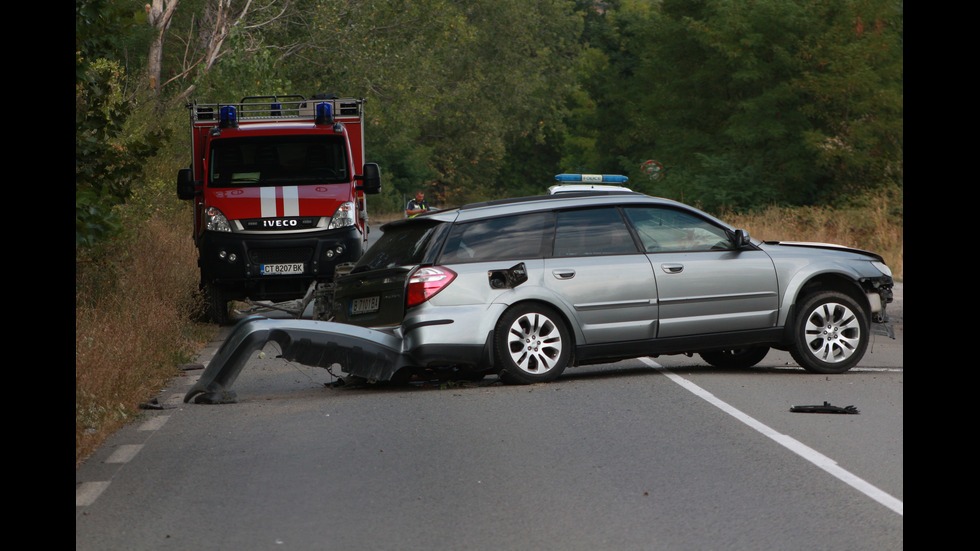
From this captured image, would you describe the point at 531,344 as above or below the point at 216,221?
below

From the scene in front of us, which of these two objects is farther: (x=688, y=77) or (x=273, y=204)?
(x=688, y=77)

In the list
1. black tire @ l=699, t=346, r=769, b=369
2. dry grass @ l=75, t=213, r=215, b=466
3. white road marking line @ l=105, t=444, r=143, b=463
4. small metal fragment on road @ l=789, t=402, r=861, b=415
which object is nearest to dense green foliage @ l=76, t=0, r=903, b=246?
dry grass @ l=75, t=213, r=215, b=466

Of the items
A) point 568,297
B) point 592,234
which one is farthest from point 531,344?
point 592,234

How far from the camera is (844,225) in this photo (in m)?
30.4

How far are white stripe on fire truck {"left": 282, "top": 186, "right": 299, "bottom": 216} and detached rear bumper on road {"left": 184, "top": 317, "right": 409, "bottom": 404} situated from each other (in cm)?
619

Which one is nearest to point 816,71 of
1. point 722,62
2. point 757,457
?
point 722,62

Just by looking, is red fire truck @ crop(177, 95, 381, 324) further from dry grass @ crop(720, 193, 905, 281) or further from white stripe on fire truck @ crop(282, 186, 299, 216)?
dry grass @ crop(720, 193, 905, 281)

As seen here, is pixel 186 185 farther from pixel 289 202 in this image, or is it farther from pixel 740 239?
pixel 740 239

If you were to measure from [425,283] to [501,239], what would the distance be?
0.87 meters

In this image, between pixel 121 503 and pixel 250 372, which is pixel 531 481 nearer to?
pixel 121 503

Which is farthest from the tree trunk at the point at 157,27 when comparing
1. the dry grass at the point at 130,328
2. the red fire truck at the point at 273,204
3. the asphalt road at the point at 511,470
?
the asphalt road at the point at 511,470

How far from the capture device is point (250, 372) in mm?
11961

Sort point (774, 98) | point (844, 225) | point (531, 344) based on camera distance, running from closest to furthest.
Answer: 1. point (531, 344)
2. point (844, 225)
3. point (774, 98)

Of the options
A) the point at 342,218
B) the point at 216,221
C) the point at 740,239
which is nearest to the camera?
the point at 740,239
